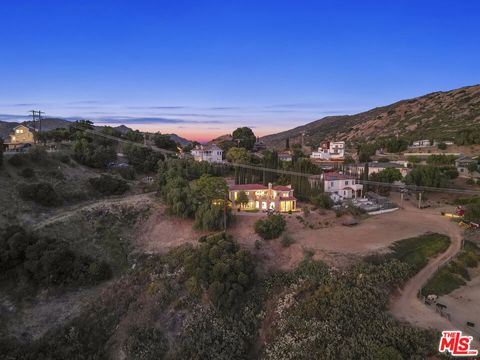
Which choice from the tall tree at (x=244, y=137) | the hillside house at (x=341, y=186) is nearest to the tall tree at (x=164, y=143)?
the tall tree at (x=244, y=137)

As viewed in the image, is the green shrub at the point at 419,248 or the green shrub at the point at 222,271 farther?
the green shrub at the point at 419,248

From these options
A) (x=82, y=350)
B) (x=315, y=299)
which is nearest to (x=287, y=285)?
(x=315, y=299)

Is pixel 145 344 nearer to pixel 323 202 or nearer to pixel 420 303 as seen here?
pixel 420 303

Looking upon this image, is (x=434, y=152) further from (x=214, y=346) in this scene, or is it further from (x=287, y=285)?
(x=214, y=346)

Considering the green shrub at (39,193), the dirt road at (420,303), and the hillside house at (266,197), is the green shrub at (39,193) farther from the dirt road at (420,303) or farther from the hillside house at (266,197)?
the dirt road at (420,303)

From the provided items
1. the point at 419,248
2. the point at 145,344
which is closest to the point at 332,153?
the point at 419,248

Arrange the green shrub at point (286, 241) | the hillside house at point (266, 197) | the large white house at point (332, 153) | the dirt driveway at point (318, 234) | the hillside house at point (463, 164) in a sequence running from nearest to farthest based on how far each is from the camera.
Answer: the dirt driveway at point (318, 234) → the green shrub at point (286, 241) → the hillside house at point (266, 197) → the hillside house at point (463, 164) → the large white house at point (332, 153)
